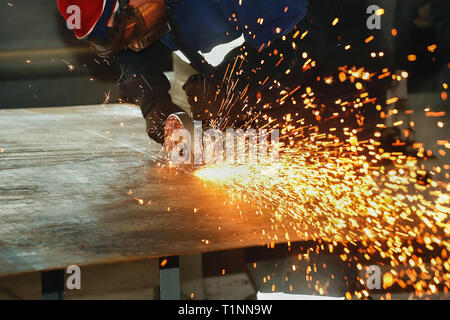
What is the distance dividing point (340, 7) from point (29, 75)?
395cm

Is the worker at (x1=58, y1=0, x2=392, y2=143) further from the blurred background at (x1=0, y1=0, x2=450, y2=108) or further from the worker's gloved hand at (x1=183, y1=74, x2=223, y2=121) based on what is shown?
the blurred background at (x1=0, y1=0, x2=450, y2=108)

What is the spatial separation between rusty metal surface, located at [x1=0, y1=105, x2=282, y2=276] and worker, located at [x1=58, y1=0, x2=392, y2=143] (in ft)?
1.15

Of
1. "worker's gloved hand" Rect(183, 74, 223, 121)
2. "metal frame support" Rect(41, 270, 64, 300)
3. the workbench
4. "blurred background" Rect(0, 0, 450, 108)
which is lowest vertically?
"metal frame support" Rect(41, 270, 64, 300)

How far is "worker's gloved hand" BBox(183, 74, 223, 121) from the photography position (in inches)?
98.1

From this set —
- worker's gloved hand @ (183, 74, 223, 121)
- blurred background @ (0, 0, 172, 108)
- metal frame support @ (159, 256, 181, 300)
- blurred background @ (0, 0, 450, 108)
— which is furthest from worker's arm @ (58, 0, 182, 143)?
blurred background @ (0, 0, 172, 108)

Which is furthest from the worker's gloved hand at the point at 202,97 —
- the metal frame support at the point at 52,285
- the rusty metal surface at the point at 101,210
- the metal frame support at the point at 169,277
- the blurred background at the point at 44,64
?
the blurred background at the point at 44,64

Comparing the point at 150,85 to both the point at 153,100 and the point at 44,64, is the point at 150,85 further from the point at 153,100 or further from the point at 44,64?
the point at 44,64

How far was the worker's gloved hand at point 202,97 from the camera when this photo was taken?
2.49 meters

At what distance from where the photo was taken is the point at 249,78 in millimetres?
2654

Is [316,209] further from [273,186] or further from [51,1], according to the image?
[51,1]

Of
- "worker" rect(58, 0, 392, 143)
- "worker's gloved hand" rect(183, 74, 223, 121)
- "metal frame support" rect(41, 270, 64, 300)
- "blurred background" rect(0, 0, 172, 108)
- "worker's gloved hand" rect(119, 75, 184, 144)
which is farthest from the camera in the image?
"blurred background" rect(0, 0, 172, 108)

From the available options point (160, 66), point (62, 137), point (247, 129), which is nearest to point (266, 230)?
point (247, 129)

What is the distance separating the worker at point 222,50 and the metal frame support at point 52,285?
3.29ft

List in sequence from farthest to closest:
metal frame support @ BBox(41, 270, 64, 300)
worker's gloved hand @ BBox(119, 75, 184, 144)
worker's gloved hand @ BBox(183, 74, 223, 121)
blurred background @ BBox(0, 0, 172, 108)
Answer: blurred background @ BBox(0, 0, 172, 108)
worker's gloved hand @ BBox(119, 75, 184, 144)
worker's gloved hand @ BBox(183, 74, 223, 121)
metal frame support @ BBox(41, 270, 64, 300)
